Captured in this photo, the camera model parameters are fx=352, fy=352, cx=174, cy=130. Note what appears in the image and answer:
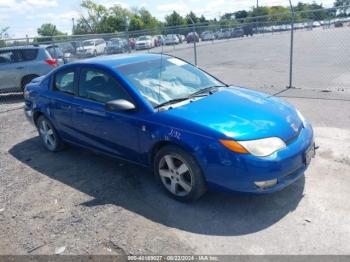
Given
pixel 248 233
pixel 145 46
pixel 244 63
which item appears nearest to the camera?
pixel 248 233

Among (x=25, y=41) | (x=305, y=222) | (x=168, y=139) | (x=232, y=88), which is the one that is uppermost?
(x=25, y=41)

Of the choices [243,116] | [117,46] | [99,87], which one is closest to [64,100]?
[99,87]

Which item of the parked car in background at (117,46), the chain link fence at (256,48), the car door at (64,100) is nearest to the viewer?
the car door at (64,100)

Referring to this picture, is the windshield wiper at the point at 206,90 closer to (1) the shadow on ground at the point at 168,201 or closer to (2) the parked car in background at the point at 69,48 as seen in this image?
(1) the shadow on ground at the point at 168,201

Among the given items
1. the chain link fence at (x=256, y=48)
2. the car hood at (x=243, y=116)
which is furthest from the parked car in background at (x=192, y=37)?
the car hood at (x=243, y=116)

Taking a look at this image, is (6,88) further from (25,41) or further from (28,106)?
(28,106)

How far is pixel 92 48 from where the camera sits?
56.8ft

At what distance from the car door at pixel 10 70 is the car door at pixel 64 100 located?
6.25 meters

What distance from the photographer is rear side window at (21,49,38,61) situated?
36.2 ft

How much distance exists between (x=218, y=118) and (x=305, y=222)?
133cm

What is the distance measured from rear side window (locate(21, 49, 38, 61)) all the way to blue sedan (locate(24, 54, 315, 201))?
6356 mm

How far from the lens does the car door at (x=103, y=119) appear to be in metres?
4.21

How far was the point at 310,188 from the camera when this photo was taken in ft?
13.2

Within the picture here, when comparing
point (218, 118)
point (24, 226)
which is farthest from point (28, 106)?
point (218, 118)
